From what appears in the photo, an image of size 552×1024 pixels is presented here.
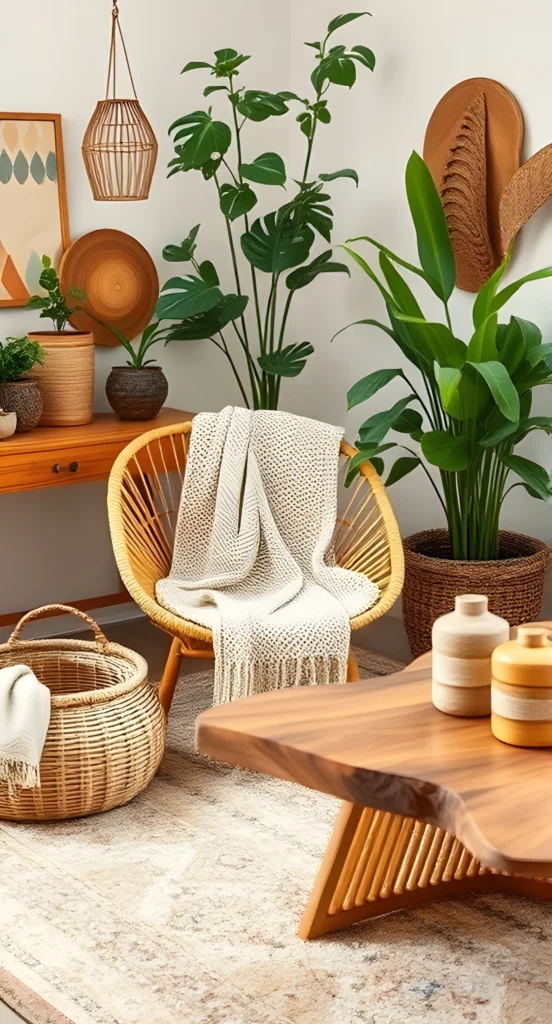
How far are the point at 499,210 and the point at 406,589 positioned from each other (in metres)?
1.08

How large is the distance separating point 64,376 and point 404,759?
2.03 meters

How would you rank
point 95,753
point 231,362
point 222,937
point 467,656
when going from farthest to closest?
point 231,362 → point 95,753 → point 222,937 → point 467,656

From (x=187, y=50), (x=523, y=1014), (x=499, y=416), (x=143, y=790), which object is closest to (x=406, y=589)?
(x=499, y=416)

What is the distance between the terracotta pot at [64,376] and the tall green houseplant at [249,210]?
0.26 m

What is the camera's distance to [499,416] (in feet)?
10.1

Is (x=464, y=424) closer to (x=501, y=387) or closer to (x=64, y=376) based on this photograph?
(x=501, y=387)

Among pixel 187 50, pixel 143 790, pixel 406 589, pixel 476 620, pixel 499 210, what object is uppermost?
pixel 187 50

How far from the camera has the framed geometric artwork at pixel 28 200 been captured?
11.3 ft

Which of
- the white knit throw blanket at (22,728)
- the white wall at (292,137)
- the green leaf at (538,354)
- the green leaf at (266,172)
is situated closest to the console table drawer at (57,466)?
the white wall at (292,137)

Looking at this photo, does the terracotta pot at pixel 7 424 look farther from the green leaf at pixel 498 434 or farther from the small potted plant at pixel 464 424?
the green leaf at pixel 498 434

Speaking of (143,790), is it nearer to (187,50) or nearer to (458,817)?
(458,817)

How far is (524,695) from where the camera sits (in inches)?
64.3

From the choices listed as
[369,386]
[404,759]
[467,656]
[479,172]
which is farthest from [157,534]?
[404,759]

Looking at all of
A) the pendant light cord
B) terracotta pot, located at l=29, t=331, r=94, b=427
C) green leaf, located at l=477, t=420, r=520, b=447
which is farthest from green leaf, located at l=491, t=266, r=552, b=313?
the pendant light cord
